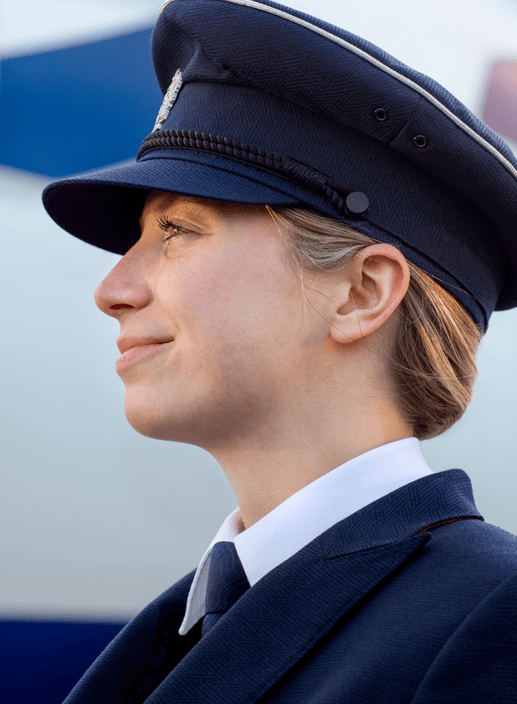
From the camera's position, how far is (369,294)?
0.80 meters

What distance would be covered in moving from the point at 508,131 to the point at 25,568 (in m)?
1.59

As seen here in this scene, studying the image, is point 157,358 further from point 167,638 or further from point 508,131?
point 508,131

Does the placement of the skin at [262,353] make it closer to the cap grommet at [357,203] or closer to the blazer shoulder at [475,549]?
the cap grommet at [357,203]

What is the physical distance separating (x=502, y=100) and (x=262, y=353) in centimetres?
128

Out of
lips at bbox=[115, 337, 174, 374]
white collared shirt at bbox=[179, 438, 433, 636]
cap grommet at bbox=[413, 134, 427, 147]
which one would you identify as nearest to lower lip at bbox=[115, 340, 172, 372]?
lips at bbox=[115, 337, 174, 374]

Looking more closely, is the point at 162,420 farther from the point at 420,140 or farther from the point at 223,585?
the point at 420,140

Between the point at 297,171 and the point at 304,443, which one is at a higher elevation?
the point at 297,171

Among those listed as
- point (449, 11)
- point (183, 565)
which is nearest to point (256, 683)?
point (183, 565)

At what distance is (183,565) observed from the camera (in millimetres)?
1483

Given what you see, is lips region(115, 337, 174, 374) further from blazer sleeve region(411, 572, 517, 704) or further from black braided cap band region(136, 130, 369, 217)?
blazer sleeve region(411, 572, 517, 704)

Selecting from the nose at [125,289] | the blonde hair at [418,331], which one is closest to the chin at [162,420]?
the nose at [125,289]

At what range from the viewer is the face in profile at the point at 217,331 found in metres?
0.75

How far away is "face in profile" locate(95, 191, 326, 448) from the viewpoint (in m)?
0.75

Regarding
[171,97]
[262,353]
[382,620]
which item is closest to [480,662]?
[382,620]
